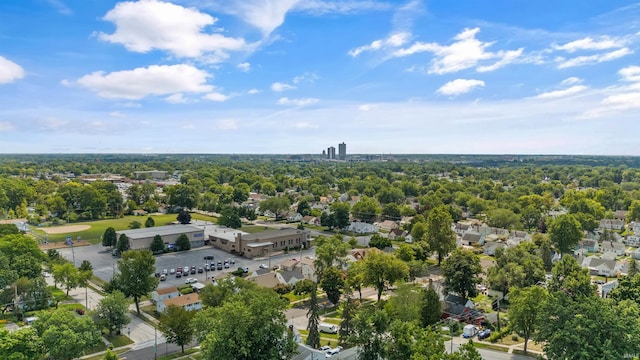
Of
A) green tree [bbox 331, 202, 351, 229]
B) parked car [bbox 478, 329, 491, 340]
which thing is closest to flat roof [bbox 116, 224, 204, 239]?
green tree [bbox 331, 202, 351, 229]

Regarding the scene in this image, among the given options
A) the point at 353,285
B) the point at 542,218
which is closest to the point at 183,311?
the point at 353,285

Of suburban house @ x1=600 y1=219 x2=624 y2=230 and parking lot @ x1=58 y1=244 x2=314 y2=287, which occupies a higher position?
suburban house @ x1=600 y1=219 x2=624 y2=230

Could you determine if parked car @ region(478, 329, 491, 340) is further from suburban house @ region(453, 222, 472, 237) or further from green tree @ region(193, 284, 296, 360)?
suburban house @ region(453, 222, 472, 237)

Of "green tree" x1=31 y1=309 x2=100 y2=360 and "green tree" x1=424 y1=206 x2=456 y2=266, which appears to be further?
"green tree" x1=424 y1=206 x2=456 y2=266

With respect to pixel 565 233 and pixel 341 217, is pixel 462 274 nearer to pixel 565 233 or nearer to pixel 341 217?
pixel 565 233

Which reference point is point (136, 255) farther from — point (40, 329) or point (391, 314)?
point (391, 314)

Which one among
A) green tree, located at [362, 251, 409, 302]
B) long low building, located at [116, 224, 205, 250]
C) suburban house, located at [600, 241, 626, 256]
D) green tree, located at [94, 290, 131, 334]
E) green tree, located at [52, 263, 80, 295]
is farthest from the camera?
suburban house, located at [600, 241, 626, 256]

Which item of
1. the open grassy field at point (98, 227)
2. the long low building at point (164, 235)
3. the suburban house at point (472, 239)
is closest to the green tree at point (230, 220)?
the long low building at point (164, 235)

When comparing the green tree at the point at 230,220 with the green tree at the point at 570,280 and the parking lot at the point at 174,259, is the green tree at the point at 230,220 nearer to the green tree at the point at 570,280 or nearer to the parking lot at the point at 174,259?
the parking lot at the point at 174,259
